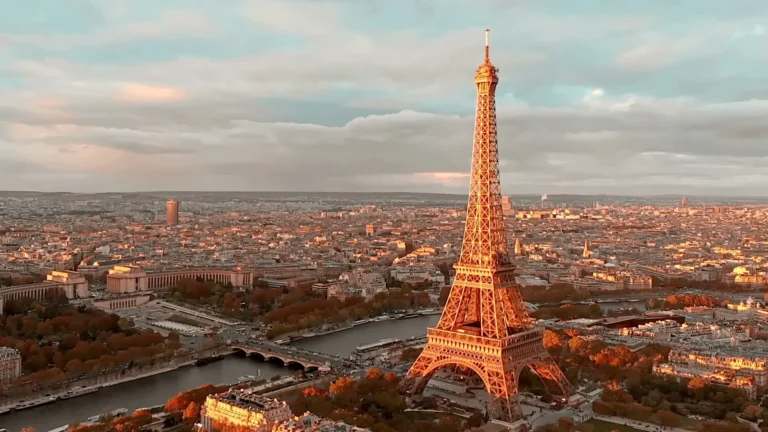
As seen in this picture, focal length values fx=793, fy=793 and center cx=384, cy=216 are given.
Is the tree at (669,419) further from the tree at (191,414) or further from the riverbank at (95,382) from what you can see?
the riverbank at (95,382)

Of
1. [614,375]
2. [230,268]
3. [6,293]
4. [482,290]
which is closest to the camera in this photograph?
[482,290]

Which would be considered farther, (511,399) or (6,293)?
(6,293)

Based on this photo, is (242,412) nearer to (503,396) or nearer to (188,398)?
(188,398)

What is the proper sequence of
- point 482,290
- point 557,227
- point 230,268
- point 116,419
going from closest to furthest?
1. point 116,419
2. point 482,290
3. point 230,268
4. point 557,227

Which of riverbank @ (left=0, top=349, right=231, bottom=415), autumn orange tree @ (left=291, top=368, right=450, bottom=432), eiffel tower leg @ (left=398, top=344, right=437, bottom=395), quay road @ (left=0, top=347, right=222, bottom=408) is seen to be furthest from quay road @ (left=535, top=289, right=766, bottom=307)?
autumn orange tree @ (left=291, top=368, right=450, bottom=432)

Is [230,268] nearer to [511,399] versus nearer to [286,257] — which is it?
[286,257]

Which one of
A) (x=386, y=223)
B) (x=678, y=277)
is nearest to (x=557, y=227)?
(x=386, y=223)

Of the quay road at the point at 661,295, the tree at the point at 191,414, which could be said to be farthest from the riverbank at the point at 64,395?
the quay road at the point at 661,295
